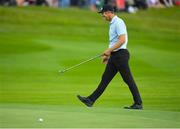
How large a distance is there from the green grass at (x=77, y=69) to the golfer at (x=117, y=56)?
40 centimetres

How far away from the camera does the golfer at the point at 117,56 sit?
16.7 meters

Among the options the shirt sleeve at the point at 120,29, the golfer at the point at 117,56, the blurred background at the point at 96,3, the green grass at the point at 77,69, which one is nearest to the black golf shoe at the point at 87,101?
the golfer at the point at 117,56

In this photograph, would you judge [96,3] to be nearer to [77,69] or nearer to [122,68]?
[77,69]

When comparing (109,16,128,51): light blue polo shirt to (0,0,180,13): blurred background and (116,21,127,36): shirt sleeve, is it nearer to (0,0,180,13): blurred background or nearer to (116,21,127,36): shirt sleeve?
(116,21,127,36): shirt sleeve

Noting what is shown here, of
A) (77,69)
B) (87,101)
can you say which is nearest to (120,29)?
(87,101)

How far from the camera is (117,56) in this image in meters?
16.9

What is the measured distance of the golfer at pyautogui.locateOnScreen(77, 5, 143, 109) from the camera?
16.7 meters

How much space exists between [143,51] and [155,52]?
45 centimetres

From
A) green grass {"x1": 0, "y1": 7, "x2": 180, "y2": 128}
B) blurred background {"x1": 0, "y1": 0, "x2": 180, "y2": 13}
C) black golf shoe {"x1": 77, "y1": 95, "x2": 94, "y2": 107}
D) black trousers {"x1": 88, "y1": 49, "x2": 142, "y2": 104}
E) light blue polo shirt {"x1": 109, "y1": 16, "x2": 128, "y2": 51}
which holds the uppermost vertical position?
light blue polo shirt {"x1": 109, "y1": 16, "x2": 128, "y2": 51}

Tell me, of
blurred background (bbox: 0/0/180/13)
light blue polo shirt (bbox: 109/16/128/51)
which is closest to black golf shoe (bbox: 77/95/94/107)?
light blue polo shirt (bbox: 109/16/128/51)

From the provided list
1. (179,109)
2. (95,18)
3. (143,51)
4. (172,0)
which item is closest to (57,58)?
(143,51)

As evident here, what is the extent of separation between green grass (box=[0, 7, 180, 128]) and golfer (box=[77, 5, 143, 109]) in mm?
401

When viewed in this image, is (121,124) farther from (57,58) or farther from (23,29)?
(23,29)

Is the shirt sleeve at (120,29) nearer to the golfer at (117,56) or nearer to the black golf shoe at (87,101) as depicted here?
the golfer at (117,56)
